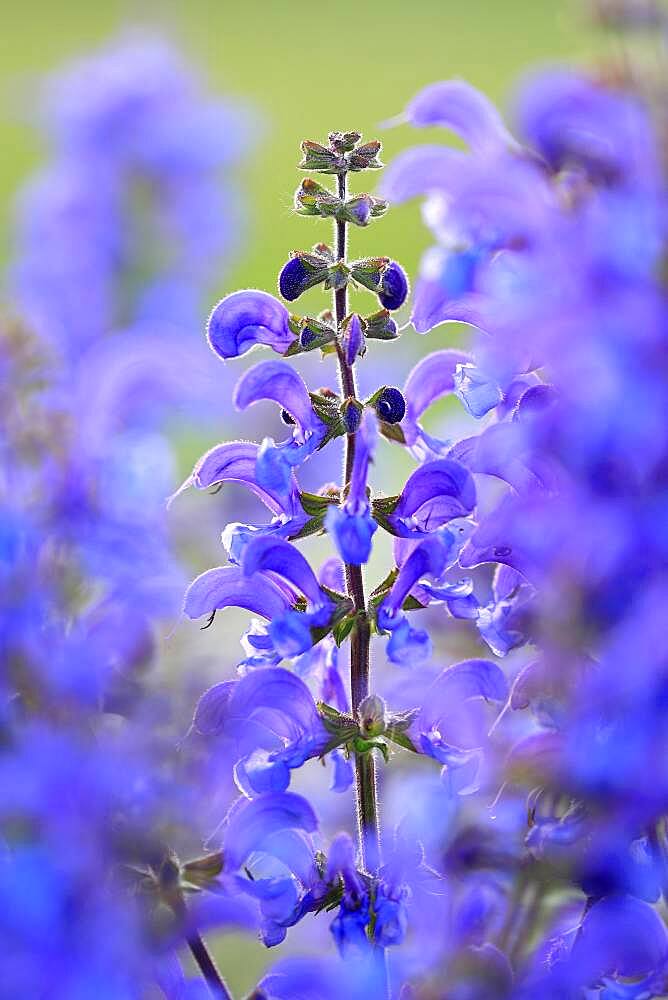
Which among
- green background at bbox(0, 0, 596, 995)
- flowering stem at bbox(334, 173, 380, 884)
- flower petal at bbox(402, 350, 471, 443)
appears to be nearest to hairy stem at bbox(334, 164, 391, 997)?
flowering stem at bbox(334, 173, 380, 884)

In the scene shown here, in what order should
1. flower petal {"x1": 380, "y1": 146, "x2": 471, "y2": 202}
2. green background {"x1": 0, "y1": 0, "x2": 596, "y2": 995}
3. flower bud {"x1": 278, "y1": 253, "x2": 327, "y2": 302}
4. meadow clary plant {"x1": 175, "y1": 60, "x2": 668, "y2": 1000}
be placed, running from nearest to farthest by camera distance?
meadow clary plant {"x1": 175, "y1": 60, "x2": 668, "y2": 1000}, flower petal {"x1": 380, "y1": 146, "x2": 471, "y2": 202}, flower bud {"x1": 278, "y1": 253, "x2": 327, "y2": 302}, green background {"x1": 0, "y1": 0, "x2": 596, "y2": 995}

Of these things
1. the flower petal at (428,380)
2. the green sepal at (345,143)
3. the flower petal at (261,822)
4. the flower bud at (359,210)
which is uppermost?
the green sepal at (345,143)

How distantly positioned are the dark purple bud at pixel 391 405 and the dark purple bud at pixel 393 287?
7 centimetres

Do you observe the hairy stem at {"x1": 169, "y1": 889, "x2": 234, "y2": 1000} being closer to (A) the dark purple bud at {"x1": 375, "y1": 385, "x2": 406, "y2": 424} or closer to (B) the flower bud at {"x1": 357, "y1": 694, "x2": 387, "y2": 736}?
(B) the flower bud at {"x1": 357, "y1": 694, "x2": 387, "y2": 736}

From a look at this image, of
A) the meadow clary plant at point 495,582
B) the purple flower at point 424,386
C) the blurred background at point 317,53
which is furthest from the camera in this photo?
the blurred background at point 317,53

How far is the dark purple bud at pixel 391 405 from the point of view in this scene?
1.24 meters

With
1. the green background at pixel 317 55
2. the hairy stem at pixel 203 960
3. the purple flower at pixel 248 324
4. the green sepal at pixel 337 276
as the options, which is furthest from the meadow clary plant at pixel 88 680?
the green background at pixel 317 55

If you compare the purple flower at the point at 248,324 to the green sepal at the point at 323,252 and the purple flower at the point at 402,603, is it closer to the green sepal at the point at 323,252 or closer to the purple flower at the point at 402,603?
the green sepal at the point at 323,252

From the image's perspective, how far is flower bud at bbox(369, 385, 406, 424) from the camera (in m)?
1.24

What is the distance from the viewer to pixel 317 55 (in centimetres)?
1353

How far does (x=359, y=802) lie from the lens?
122 cm

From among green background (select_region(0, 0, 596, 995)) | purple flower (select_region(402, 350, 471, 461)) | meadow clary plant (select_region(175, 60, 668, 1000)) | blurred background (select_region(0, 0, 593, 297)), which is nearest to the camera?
meadow clary plant (select_region(175, 60, 668, 1000))

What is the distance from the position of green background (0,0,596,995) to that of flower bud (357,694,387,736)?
6.60 meters

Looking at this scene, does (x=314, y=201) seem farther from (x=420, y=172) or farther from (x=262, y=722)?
(x=262, y=722)
